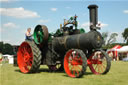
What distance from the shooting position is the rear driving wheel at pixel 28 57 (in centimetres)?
852

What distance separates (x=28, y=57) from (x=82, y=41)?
2.98 meters

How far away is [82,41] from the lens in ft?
25.3

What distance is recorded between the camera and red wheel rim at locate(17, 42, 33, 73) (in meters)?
9.20

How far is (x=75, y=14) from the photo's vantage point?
8977mm

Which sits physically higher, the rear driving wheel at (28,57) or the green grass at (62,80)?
the rear driving wheel at (28,57)

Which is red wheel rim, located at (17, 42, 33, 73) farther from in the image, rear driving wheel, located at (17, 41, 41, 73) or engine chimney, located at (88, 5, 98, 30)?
engine chimney, located at (88, 5, 98, 30)

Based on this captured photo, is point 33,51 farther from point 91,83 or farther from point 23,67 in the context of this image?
point 91,83

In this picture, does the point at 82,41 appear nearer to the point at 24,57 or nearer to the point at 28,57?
the point at 28,57

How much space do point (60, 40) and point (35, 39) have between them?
144 centimetres

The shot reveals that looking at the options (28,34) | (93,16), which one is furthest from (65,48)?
(28,34)

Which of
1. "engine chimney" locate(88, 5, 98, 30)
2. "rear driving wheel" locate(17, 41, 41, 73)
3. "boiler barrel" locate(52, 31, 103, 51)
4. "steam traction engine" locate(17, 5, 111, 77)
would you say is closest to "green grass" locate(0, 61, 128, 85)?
"steam traction engine" locate(17, 5, 111, 77)

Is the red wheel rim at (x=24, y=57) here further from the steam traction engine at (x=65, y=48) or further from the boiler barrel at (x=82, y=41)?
the boiler barrel at (x=82, y=41)

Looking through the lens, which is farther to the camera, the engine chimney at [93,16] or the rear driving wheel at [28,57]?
the rear driving wheel at [28,57]

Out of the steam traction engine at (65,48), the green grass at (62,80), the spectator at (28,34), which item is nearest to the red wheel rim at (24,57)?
the steam traction engine at (65,48)
